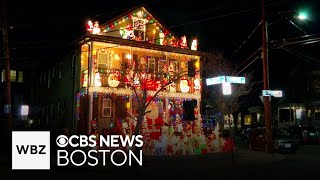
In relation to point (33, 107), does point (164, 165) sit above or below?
below

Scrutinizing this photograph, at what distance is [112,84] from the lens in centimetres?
2494

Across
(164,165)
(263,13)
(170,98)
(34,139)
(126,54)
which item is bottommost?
(164,165)

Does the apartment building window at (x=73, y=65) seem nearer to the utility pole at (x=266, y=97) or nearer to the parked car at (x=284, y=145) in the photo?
the utility pole at (x=266, y=97)

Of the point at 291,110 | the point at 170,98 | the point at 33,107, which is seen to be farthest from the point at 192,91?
the point at 291,110

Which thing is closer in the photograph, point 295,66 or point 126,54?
point 126,54

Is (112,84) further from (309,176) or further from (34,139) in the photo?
(309,176)

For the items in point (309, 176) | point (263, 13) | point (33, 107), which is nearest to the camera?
point (309, 176)

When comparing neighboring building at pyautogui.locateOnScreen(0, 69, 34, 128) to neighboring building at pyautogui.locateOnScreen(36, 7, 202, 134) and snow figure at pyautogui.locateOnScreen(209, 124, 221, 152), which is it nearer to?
neighboring building at pyautogui.locateOnScreen(36, 7, 202, 134)

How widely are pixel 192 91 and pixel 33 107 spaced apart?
14.9 metres

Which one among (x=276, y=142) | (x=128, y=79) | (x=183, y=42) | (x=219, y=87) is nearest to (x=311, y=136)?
(x=219, y=87)

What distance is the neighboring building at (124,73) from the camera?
24625 millimetres

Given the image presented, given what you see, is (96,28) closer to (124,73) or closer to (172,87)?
(124,73)

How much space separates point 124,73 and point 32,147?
1098cm

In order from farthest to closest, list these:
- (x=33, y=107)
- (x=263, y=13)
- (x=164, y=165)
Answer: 1. (x=33, y=107)
2. (x=263, y=13)
3. (x=164, y=165)
